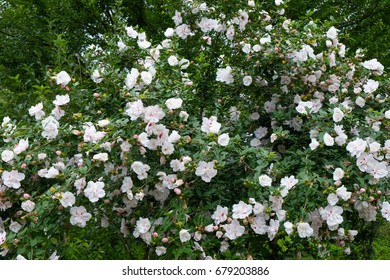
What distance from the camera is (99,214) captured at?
9.73 feet

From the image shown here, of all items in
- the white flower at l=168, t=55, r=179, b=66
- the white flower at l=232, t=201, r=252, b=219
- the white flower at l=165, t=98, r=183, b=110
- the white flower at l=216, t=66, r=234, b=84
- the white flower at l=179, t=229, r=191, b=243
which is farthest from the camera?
the white flower at l=216, t=66, r=234, b=84

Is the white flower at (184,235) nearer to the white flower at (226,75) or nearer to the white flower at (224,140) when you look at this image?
the white flower at (224,140)

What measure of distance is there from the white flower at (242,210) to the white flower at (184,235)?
0.80 ft

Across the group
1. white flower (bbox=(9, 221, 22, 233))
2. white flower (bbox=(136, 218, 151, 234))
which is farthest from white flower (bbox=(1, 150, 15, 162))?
white flower (bbox=(136, 218, 151, 234))

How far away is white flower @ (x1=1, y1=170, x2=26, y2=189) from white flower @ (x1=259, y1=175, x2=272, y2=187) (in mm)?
1184

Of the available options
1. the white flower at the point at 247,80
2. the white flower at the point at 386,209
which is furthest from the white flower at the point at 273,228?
the white flower at the point at 247,80

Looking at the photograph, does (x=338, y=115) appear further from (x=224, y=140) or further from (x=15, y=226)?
(x=15, y=226)

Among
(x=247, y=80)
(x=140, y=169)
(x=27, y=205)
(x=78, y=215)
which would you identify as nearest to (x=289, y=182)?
(x=140, y=169)

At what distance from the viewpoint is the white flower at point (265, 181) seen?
2.61m

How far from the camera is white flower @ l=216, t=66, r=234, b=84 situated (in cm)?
331

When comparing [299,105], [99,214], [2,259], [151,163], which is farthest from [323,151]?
[2,259]

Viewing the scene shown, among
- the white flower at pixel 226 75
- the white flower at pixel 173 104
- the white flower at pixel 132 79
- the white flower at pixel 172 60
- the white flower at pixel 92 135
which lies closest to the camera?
the white flower at pixel 92 135

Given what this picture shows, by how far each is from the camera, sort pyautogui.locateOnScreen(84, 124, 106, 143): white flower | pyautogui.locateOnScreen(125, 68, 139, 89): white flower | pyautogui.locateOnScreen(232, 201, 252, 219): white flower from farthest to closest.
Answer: pyautogui.locateOnScreen(125, 68, 139, 89): white flower, pyautogui.locateOnScreen(84, 124, 106, 143): white flower, pyautogui.locateOnScreen(232, 201, 252, 219): white flower

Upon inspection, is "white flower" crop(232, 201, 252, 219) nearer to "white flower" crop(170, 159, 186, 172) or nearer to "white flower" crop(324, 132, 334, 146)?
"white flower" crop(170, 159, 186, 172)
